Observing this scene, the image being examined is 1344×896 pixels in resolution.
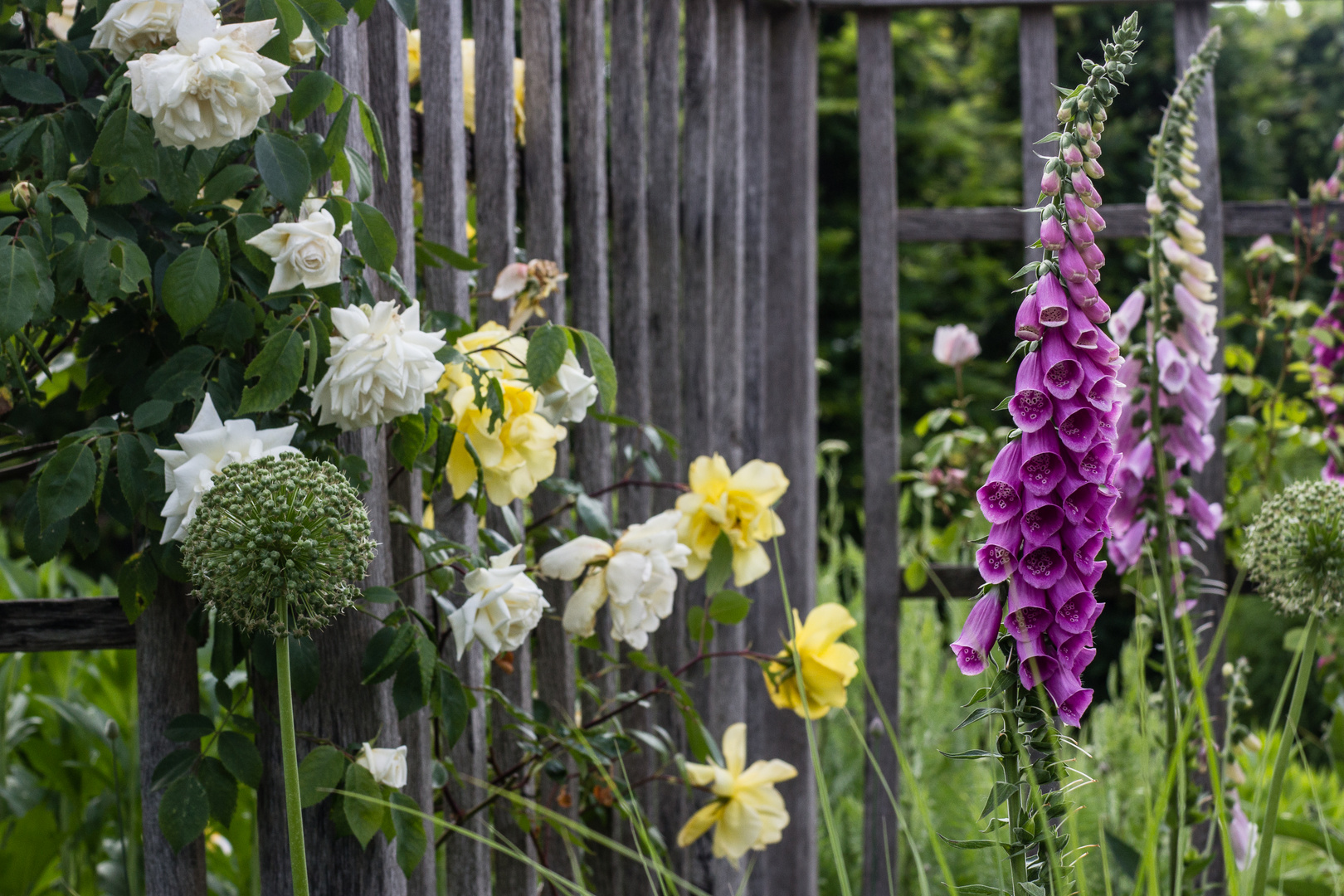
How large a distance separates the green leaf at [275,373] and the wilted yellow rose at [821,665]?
742 millimetres

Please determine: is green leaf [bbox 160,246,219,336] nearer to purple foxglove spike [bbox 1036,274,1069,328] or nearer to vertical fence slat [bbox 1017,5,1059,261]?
purple foxglove spike [bbox 1036,274,1069,328]

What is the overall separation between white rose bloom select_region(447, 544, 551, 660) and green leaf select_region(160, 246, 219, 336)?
318 millimetres

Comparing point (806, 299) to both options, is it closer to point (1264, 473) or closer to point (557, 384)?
point (1264, 473)

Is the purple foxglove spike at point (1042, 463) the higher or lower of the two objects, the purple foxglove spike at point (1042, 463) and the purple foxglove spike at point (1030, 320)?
the lower

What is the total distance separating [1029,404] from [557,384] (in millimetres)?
507

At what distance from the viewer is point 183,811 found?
0.87m

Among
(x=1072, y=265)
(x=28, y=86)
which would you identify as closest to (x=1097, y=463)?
(x=1072, y=265)

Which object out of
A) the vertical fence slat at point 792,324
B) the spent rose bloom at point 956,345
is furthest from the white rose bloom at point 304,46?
the spent rose bloom at point 956,345

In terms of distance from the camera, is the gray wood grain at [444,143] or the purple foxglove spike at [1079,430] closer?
the purple foxglove spike at [1079,430]

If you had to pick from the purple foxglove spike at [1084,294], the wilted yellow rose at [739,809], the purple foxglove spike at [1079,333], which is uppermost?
the purple foxglove spike at [1084,294]

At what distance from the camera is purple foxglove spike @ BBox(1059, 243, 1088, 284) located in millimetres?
663

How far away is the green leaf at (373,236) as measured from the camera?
867mm

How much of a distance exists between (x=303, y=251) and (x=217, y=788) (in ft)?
1.53

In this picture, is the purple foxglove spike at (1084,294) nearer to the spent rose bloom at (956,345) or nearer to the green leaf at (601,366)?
the green leaf at (601,366)
